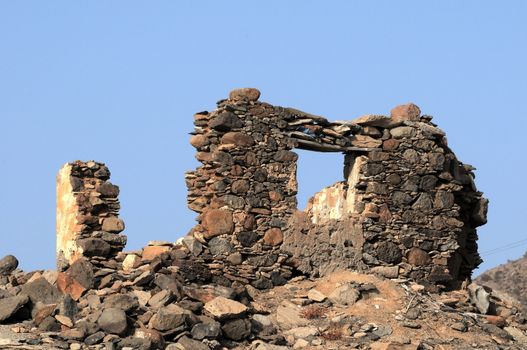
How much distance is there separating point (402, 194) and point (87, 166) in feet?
17.9

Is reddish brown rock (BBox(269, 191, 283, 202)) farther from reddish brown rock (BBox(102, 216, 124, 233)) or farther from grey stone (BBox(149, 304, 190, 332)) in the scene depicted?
grey stone (BBox(149, 304, 190, 332))

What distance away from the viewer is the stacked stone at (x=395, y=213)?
19906 mm

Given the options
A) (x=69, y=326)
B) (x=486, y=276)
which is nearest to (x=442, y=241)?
(x=69, y=326)

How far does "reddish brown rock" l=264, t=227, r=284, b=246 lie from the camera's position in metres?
19.5

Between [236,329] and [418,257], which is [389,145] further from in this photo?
[236,329]

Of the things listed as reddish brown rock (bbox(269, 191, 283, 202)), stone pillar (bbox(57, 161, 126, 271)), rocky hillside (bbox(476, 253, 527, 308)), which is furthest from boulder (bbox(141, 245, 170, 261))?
rocky hillside (bbox(476, 253, 527, 308))

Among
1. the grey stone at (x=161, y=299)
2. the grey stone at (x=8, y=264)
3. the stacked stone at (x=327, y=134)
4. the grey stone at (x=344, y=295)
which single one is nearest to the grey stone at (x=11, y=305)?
the grey stone at (x=161, y=299)

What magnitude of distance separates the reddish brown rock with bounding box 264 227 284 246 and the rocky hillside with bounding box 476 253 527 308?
16282 millimetres

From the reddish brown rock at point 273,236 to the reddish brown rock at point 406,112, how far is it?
125 inches

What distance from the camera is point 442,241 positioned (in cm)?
2094

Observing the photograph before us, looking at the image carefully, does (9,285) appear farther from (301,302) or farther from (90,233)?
(301,302)

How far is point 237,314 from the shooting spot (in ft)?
56.4

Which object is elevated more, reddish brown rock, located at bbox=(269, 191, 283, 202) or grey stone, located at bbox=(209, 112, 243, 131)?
grey stone, located at bbox=(209, 112, 243, 131)

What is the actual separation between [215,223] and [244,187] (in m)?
0.75
